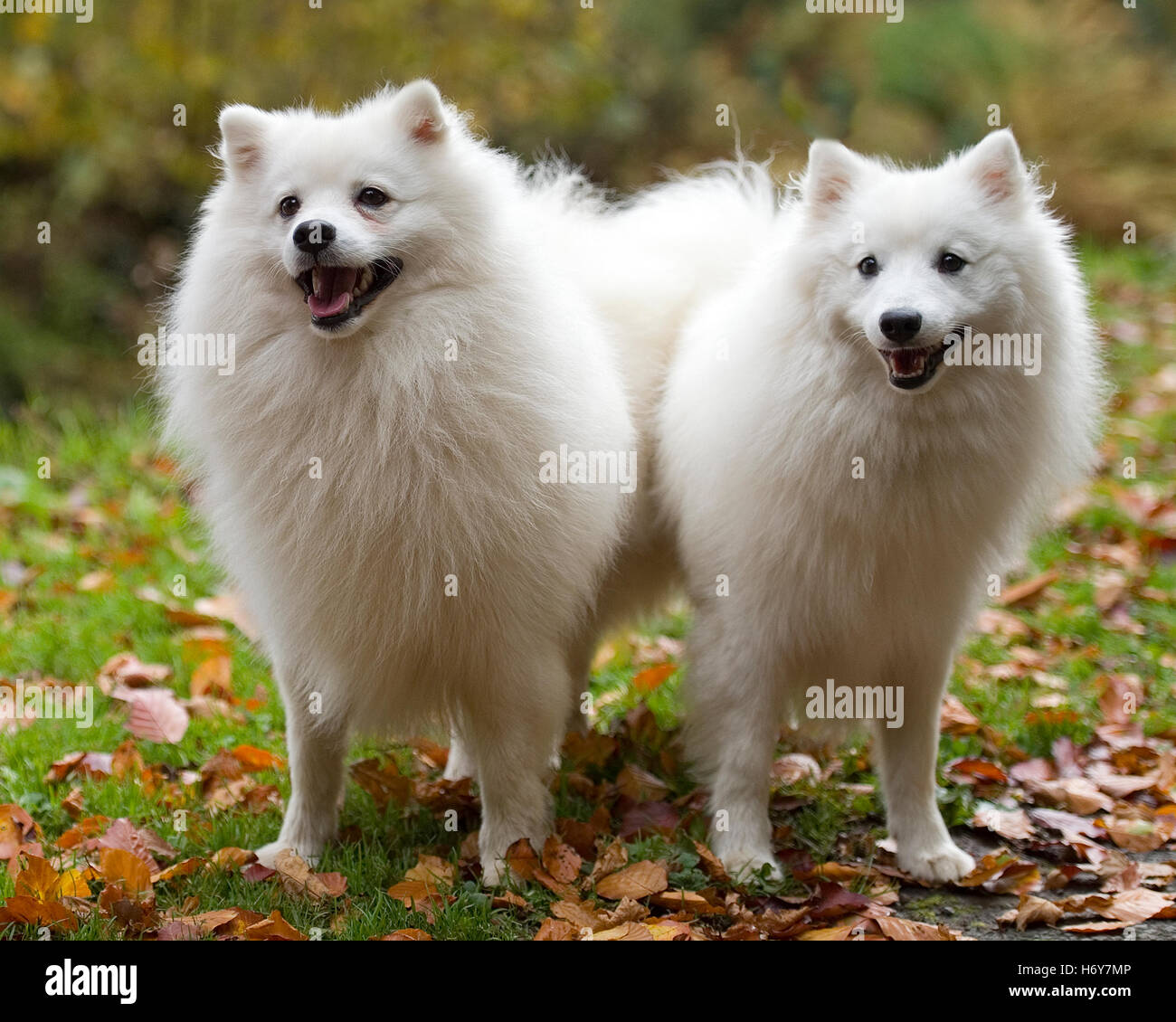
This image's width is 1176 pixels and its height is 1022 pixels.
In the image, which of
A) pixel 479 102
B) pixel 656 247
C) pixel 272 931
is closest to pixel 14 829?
pixel 272 931

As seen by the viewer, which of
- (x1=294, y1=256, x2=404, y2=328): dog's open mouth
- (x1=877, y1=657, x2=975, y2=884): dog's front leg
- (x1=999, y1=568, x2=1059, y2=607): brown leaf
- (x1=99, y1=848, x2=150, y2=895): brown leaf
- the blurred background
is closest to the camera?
(x1=294, y1=256, x2=404, y2=328): dog's open mouth

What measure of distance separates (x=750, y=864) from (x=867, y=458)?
50.7 inches

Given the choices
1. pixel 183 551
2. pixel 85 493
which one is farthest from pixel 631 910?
pixel 85 493

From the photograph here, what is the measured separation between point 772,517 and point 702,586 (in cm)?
43

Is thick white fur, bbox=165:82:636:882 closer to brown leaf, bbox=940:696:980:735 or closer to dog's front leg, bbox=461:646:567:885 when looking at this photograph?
dog's front leg, bbox=461:646:567:885

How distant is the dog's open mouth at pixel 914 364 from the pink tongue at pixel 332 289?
1.43 meters

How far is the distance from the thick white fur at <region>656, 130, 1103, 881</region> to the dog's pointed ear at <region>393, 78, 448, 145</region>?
3.55 ft

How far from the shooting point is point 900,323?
10.4ft

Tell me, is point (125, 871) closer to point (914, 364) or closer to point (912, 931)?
point (912, 931)

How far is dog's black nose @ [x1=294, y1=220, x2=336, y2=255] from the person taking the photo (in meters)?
3.10

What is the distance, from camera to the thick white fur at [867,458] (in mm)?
3375

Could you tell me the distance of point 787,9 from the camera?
1279 centimetres

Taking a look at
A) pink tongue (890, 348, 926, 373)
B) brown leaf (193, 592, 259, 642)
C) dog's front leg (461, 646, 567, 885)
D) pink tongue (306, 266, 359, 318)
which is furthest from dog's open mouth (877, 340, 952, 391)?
brown leaf (193, 592, 259, 642)

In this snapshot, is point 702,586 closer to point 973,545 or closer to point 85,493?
point 973,545
